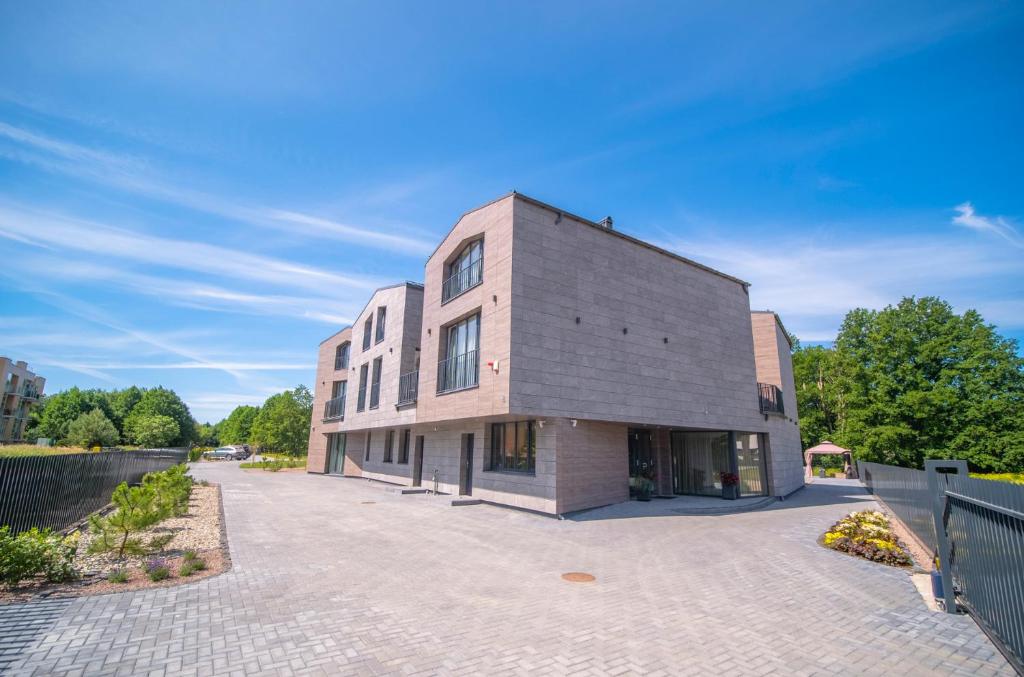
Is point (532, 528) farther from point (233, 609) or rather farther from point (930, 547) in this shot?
point (930, 547)

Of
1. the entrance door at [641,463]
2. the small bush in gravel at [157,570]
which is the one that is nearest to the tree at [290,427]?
the entrance door at [641,463]

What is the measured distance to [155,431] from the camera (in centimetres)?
6244

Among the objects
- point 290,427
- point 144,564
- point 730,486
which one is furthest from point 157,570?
point 290,427

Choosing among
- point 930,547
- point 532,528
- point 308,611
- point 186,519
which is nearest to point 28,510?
point 186,519

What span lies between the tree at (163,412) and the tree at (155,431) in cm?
226

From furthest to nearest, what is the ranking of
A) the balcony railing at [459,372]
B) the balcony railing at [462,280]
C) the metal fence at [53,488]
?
1. the balcony railing at [462,280]
2. the balcony railing at [459,372]
3. the metal fence at [53,488]

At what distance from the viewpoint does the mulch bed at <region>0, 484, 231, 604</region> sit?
627 centimetres

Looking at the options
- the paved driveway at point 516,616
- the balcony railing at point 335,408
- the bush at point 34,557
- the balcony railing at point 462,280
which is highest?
the balcony railing at point 462,280

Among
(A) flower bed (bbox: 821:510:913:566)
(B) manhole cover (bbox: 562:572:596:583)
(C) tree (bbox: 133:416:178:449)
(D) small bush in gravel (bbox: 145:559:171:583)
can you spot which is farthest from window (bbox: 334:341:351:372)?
(C) tree (bbox: 133:416:178:449)

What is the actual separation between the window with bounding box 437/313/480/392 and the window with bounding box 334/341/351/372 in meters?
20.9

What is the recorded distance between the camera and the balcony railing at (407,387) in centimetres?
2202

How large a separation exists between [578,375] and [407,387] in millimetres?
11026

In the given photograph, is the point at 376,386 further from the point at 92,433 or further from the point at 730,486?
the point at 92,433

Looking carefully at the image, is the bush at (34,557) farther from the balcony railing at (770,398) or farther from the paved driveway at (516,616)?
the balcony railing at (770,398)
